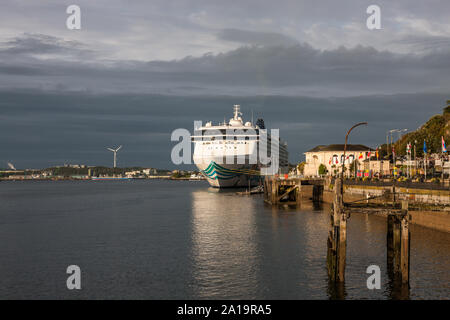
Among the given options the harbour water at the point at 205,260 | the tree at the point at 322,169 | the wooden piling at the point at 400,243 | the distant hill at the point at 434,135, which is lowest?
the harbour water at the point at 205,260

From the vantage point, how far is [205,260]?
28.9m

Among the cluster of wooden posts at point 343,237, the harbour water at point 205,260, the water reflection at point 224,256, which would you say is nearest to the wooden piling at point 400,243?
the cluster of wooden posts at point 343,237

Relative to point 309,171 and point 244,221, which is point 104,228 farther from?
point 309,171

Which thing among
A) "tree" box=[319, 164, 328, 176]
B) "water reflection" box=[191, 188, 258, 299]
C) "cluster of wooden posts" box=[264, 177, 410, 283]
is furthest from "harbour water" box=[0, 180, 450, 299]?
"tree" box=[319, 164, 328, 176]

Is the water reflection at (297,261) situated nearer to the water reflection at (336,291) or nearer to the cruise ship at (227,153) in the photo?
the water reflection at (336,291)

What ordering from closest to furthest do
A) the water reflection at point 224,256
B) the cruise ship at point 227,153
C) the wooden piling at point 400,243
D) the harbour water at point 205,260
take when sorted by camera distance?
the wooden piling at point 400,243 < the harbour water at point 205,260 < the water reflection at point 224,256 < the cruise ship at point 227,153

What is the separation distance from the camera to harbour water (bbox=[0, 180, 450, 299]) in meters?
21.9

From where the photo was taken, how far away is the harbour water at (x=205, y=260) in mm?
21938

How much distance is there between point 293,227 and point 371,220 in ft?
27.8

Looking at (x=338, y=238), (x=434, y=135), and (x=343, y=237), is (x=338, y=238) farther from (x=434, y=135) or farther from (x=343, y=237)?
(x=434, y=135)

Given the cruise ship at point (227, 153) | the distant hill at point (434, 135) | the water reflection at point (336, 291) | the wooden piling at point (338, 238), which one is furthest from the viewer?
the cruise ship at point (227, 153)

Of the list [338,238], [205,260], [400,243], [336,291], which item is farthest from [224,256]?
[400,243]

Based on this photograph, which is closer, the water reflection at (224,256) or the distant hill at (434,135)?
the water reflection at (224,256)

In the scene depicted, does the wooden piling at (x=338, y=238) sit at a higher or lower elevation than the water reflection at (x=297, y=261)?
higher
